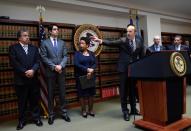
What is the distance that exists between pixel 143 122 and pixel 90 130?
27.6 inches

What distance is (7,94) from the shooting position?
3834mm

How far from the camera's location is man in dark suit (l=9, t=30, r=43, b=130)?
331 cm

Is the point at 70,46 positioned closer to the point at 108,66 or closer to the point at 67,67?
the point at 67,67

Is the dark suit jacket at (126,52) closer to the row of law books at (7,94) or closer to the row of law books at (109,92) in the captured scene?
the row of law books at (109,92)

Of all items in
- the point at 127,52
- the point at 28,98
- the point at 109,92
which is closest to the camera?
the point at 127,52

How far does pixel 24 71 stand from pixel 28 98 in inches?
19.3

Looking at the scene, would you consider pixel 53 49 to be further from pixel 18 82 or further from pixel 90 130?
pixel 90 130

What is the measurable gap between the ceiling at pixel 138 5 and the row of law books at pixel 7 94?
163cm

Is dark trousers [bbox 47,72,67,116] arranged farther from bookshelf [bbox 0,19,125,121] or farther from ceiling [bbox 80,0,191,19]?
ceiling [bbox 80,0,191,19]

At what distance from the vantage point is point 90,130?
2979mm

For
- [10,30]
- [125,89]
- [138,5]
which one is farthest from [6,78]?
[138,5]

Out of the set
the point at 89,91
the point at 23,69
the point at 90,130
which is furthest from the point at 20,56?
the point at 90,130

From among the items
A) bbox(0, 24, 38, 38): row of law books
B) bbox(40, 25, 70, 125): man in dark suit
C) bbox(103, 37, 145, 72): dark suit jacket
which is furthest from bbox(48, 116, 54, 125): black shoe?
bbox(0, 24, 38, 38): row of law books

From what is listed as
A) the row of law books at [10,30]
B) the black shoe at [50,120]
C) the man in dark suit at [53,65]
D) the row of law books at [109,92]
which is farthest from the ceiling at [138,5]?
the black shoe at [50,120]
